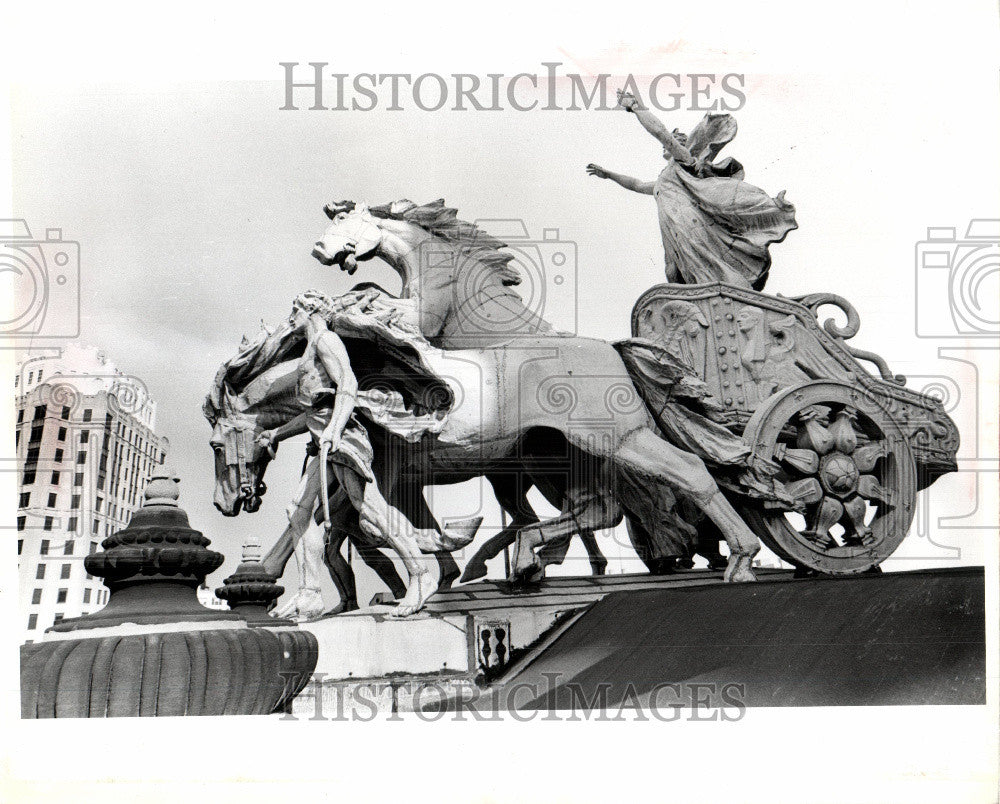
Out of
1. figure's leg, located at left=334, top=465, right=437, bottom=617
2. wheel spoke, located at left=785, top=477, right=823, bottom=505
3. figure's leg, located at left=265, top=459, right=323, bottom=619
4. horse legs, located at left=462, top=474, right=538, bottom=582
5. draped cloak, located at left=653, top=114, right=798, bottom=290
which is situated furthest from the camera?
draped cloak, located at left=653, top=114, right=798, bottom=290

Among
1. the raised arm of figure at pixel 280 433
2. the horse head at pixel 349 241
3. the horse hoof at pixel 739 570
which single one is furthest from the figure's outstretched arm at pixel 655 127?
the raised arm of figure at pixel 280 433

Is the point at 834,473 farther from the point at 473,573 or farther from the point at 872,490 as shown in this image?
the point at 473,573

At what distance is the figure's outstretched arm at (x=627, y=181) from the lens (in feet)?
31.9

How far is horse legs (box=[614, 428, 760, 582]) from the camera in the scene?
8.92 metres

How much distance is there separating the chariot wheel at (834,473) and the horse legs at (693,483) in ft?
1.10

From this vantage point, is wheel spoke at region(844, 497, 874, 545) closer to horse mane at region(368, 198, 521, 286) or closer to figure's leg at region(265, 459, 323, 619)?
horse mane at region(368, 198, 521, 286)

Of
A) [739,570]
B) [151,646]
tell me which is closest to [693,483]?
[739,570]

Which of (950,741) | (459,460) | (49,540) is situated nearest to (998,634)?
(950,741)

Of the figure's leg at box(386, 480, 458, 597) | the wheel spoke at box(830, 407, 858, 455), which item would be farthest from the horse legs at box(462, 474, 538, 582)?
the wheel spoke at box(830, 407, 858, 455)

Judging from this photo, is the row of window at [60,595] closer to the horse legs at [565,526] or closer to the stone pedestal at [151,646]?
the stone pedestal at [151,646]

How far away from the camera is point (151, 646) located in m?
6.95

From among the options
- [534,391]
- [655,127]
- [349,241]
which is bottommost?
[534,391]

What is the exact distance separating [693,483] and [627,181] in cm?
223

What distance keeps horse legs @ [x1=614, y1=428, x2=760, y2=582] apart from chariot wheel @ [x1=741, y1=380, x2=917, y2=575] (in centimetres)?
34
